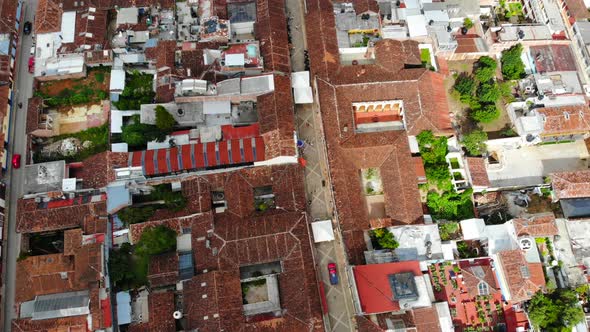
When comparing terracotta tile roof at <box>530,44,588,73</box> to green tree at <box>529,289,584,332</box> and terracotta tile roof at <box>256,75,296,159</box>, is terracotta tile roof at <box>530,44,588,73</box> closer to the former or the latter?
green tree at <box>529,289,584,332</box>

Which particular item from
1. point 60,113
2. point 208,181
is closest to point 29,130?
point 60,113

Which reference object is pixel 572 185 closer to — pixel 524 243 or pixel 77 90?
pixel 524 243

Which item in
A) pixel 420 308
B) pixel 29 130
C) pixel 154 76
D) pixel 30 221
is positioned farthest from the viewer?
pixel 154 76

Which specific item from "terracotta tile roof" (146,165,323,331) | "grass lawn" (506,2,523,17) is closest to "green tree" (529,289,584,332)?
"terracotta tile roof" (146,165,323,331)

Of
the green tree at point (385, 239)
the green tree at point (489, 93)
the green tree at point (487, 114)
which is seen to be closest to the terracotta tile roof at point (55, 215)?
the green tree at point (385, 239)

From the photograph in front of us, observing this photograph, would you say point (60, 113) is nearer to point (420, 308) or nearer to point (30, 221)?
point (30, 221)

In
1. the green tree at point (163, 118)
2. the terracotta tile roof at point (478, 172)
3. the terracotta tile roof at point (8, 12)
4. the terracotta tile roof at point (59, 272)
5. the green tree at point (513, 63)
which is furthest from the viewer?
the green tree at point (513, 63)

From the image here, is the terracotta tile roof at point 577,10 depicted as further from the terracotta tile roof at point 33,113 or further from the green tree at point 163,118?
the terracotta tile roof at point 33,113
